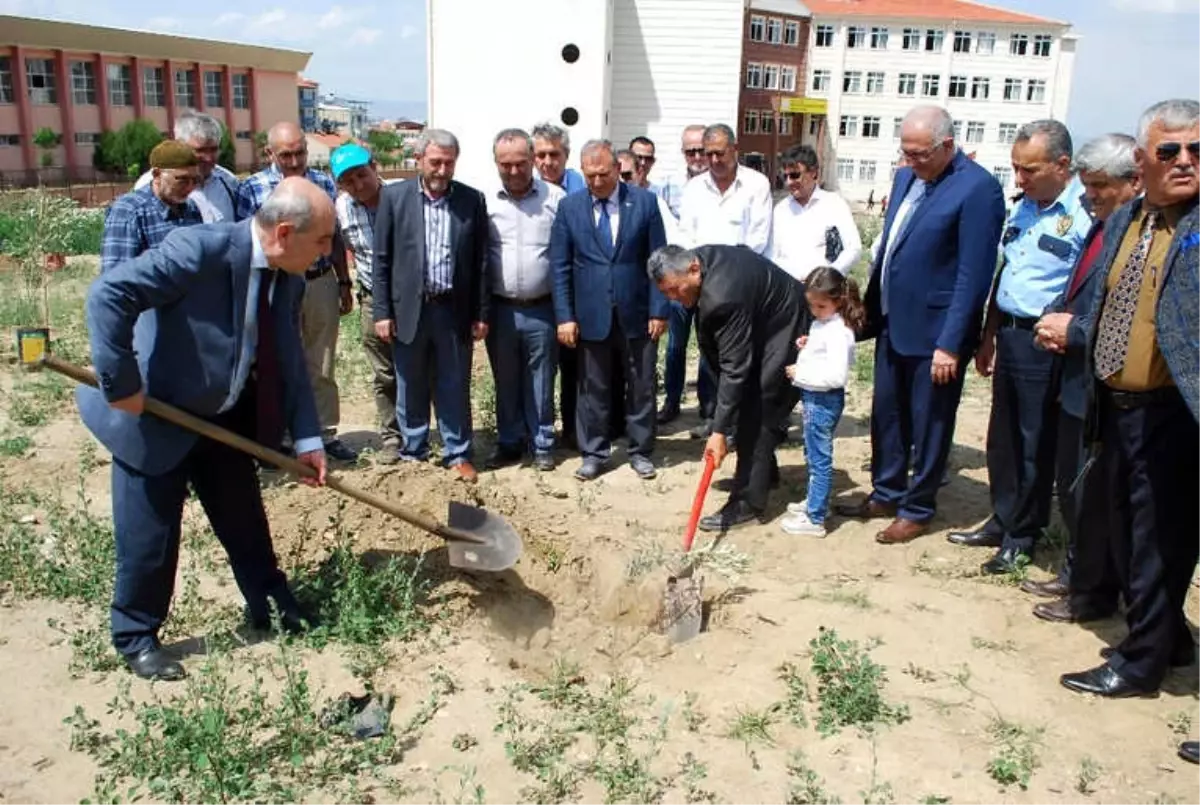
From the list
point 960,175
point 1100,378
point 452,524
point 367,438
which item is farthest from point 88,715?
point 960,175

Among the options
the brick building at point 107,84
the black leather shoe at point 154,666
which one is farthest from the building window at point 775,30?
the black leather shoe at point 154,666

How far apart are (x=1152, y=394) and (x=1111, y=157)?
1.19 meters

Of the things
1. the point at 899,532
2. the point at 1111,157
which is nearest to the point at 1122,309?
the point at 1111,157

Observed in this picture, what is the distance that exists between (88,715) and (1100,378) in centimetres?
396

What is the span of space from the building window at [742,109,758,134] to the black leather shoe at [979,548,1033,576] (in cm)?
4468

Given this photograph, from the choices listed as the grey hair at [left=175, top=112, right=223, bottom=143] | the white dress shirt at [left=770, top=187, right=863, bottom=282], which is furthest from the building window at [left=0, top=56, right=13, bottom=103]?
the white dress shirt at [left=770, top=187, right=863, bottom=282]

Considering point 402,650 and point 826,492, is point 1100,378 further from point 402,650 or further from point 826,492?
point 402,650

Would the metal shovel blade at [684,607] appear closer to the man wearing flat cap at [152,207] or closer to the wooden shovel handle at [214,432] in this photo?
the wooden shovel handle at [214,432]

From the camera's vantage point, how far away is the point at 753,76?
46.4 metres

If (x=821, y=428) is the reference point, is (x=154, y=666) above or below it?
below

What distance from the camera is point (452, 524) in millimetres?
4598

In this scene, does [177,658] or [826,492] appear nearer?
[177,658]

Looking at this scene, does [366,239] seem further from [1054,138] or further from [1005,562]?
[1005,562]

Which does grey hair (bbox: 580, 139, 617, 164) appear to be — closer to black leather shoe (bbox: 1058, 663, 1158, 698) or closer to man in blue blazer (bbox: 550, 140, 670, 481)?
man in blue blazer (bbox: 550, 140, 670, 481)
